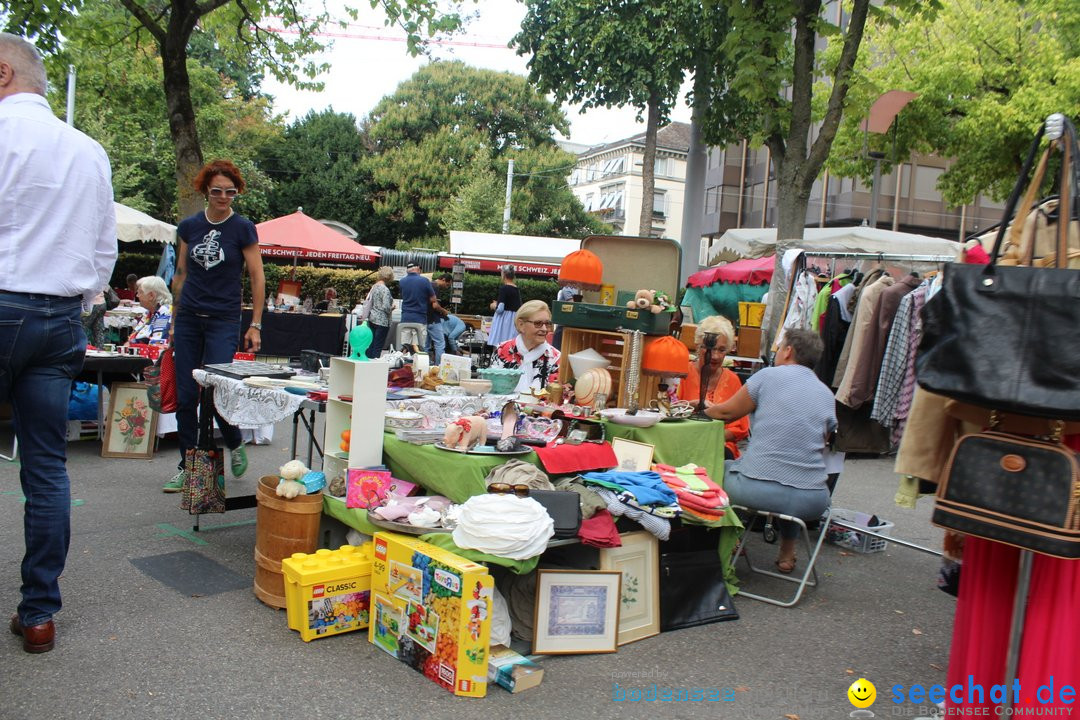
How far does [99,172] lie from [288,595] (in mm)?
1815

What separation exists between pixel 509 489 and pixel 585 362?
1579 mm

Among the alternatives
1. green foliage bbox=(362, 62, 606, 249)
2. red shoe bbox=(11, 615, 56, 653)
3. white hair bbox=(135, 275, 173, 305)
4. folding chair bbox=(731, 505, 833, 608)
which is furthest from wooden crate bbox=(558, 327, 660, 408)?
green foliage bbox=(362, 62, 606, 249)

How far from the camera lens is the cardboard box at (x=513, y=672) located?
9.98 ft

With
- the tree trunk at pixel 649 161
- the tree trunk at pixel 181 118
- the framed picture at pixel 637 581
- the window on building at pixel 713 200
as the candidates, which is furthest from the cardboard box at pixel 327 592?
the window on building at pixel 713 200

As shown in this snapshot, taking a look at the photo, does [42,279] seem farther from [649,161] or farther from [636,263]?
[649,161]

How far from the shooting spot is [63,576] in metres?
3.85

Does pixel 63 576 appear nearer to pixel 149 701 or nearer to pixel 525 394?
pixel 149 701

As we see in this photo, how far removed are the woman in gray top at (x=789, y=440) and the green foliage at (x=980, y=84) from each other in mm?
10841

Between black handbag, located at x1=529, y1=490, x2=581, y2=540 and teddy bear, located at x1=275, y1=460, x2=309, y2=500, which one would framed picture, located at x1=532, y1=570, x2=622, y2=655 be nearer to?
black handbag, located at x1=529, y1=490, x2=581, y2=540

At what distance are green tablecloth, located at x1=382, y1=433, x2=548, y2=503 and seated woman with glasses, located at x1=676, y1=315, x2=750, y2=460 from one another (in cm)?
181

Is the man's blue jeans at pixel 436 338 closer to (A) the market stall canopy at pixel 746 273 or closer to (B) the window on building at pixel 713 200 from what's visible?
(A) the market stall canopy at pixel 746 273

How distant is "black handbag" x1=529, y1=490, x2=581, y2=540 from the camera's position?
3385 mm

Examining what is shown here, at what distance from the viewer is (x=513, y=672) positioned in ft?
10.0

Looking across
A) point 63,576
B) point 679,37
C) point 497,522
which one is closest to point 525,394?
point 497,522
